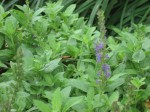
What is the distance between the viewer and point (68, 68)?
6.31 feet

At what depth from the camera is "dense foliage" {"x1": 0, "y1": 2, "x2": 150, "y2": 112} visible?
5.29 ft

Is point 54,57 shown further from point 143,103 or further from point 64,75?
point 143,103

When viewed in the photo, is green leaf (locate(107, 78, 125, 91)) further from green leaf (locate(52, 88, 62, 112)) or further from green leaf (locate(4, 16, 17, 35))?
green leaf (locate(4, 16, 17, 35))

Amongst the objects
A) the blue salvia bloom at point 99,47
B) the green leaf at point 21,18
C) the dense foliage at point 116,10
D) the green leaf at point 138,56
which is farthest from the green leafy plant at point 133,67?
the dense foliage at point 116,10

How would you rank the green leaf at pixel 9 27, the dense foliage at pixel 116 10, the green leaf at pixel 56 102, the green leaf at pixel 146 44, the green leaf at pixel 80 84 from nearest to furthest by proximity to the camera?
1. the green leaf at pixel 56 102
2. the green leaf at pixel 80 84
3. the green leaf at pixel 146 44
4. the green leaf at pixel 9 27
5. the dense foliage at pixel 116 10

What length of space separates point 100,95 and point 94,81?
0.08 m

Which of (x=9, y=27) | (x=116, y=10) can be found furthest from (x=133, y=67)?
(x=116, y=10)

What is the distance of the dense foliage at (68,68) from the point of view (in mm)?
1612

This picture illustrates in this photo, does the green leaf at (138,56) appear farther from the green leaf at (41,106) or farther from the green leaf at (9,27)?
the green leaf at (9,27)

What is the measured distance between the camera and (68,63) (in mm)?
2053

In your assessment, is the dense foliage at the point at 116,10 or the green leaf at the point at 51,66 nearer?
the green leaf at the point at 51,66

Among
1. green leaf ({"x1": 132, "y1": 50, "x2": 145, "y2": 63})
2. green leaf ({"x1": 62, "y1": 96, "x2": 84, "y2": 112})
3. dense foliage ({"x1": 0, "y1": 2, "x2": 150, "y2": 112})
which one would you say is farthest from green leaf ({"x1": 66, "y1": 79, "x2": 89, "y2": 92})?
green leaf ({"x1": 132, "y1": 50, "x2": 145, "y2": 63})

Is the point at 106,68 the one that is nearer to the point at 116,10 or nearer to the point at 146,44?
the point at 146,44

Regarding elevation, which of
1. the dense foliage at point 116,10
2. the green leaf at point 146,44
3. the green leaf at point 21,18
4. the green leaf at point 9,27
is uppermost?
the dense foliage at point 116,10
